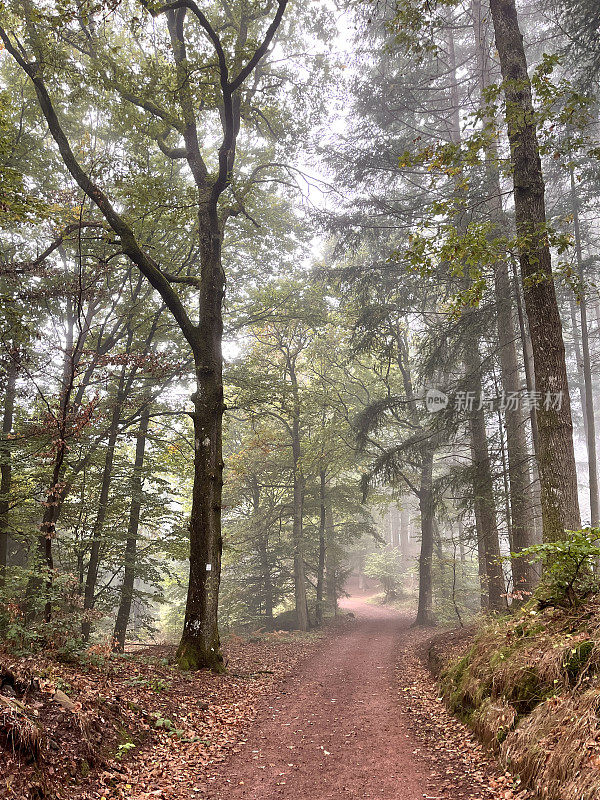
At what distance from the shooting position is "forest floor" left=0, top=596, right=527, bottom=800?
416cm

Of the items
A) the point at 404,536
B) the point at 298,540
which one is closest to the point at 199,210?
the point at 298,540

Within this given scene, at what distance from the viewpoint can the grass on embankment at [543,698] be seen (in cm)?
349

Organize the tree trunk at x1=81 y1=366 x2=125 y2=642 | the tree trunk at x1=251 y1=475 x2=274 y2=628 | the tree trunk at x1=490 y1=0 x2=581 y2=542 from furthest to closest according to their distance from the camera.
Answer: the tree trunk at x1=251 y1=475 x2=274 y2=628
the tree trunk at x1=81 y1=366 x2=125 y2=642
the tree trunk at x1=490 y1=0 x2=581 y2=542

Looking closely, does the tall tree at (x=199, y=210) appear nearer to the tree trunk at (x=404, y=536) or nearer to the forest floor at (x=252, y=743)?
the forest floor at (x=252, y=743)

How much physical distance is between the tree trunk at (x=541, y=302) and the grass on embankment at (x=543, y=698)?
1317 millimetres

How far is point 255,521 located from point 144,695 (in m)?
12.3

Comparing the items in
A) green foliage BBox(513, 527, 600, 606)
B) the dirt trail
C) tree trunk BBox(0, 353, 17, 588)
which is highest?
tree trunk BBox(0, 353, 17, 588)

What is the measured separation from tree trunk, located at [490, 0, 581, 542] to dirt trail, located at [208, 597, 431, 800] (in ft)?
11.0

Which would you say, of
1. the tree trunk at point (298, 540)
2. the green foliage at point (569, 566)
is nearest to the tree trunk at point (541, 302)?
the green foliage at point (569, 566)

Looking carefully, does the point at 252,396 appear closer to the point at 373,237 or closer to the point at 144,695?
the point at 373,237

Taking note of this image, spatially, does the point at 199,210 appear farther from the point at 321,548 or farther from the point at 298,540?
the point at 321,548

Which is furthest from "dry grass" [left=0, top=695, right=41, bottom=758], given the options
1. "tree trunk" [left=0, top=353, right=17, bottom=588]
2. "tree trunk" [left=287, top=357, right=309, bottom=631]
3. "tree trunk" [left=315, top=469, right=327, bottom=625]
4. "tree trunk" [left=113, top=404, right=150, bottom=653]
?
"tree trunk" [left=315, top=469, right=327, bottom=625]

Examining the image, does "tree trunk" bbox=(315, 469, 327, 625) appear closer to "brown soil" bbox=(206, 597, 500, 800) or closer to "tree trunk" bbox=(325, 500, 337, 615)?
"tree trunk" bbox=(325, 500, 337, 615)

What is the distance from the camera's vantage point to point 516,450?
33.5ft
